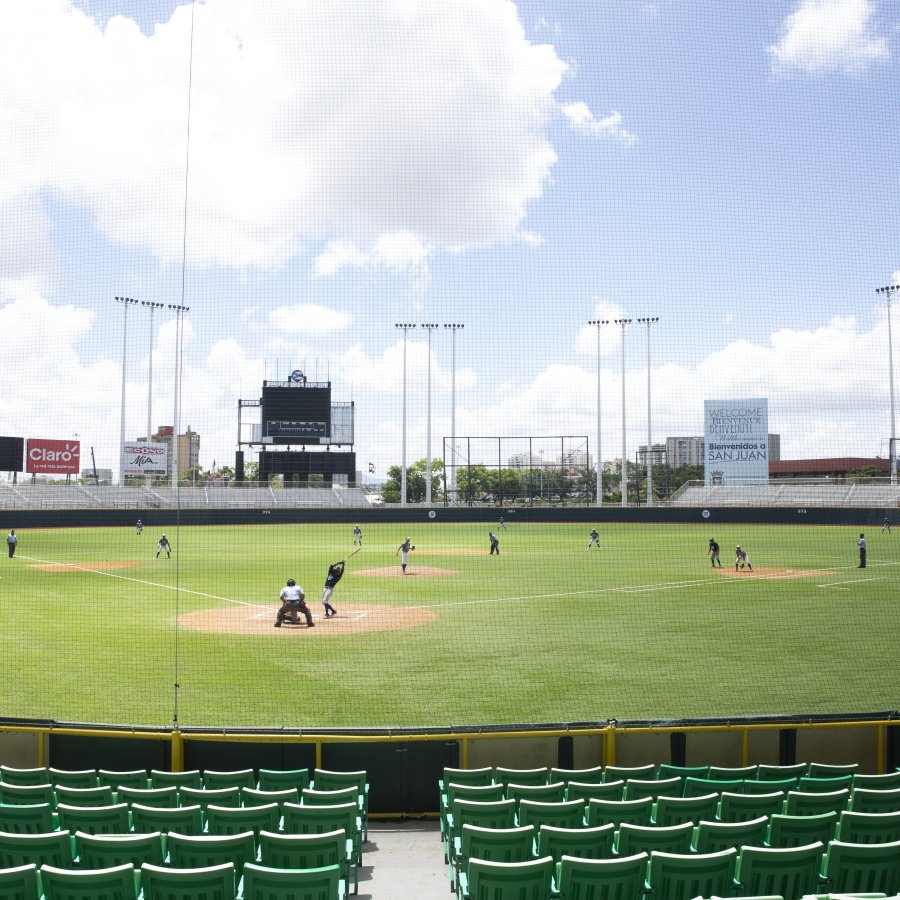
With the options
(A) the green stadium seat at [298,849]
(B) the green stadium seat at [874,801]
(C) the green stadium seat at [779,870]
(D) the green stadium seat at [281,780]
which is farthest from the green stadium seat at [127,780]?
(B) the green stadium seat at [874,801]

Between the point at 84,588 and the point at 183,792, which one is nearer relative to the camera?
the point at 183,792

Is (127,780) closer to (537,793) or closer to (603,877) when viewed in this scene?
(537,793)

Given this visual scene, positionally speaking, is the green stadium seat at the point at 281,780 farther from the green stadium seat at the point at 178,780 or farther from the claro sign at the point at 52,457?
the claro sign at the point at 52,457

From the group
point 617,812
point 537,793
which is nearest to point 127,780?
point 537,793

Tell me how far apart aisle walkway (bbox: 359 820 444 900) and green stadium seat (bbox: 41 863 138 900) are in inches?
66.0

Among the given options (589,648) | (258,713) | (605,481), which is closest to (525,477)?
(605,481)

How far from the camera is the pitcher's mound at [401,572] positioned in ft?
72.9

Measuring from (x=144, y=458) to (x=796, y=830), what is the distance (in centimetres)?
5724

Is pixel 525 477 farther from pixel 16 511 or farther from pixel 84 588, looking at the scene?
pixel 84 588

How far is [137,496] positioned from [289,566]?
81.1ft

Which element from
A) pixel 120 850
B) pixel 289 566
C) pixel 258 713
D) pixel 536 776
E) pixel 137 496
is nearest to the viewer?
pixel 120 850

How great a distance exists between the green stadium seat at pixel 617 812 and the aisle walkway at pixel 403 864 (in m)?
1.00

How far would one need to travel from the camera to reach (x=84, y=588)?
1927 cm

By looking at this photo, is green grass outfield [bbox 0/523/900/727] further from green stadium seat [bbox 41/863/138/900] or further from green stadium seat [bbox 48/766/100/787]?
green stadium seat [bbox 41/863/138/900]
